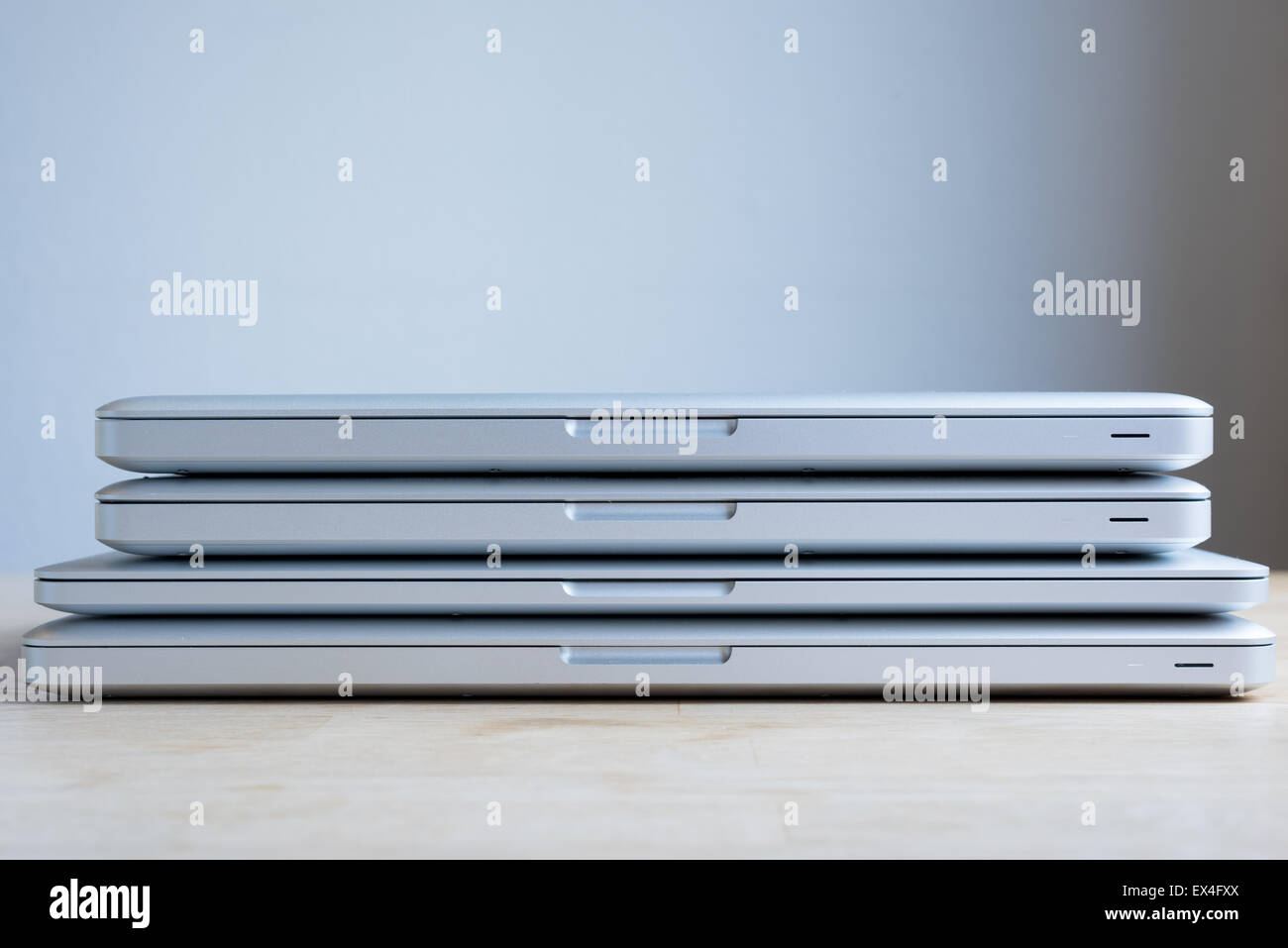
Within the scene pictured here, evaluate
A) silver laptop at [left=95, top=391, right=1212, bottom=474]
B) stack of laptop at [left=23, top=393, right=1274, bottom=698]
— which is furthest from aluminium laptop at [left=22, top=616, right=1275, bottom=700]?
silver laptop at [left=95, top=391, right=1212, bottom=474]

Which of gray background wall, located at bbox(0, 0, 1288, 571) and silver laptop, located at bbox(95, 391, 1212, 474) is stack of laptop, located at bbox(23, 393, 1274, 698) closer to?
silver laptop, located at bbox(95, 391, 1212, 474)

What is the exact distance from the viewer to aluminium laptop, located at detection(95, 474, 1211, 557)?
Result: 2.22ft

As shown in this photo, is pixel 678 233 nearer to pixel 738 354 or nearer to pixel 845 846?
pixel 738 354

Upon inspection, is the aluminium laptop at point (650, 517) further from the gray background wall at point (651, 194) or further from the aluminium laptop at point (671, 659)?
the gray background wall at point (651, 194)

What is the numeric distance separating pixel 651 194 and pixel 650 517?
124cm

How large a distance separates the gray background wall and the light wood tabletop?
4.01ft

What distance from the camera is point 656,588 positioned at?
0.68 metres

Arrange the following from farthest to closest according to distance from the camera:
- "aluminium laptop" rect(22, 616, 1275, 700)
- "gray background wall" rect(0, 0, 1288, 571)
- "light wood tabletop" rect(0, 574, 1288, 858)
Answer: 1. "gray background wall" rect(0, 0, 1288, 571)
2. "aluminium laptop" rect(22, 616, 1275, 700)
3. "light wood tabletop" rect(0, 574, 1288, 858)

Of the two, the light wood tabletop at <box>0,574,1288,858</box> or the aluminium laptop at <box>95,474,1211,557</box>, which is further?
the aluminium laptop at <box>95,474,1211,557</box>

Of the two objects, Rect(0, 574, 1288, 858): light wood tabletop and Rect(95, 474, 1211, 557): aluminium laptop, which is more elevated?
Rect(95, 474, 1211, 557): aluminium laptop

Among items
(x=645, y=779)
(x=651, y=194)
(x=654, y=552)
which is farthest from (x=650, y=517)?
(x=651, y=194)

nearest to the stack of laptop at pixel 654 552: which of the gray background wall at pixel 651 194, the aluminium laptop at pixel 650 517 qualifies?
the aluminium laptop at pixel 650 517

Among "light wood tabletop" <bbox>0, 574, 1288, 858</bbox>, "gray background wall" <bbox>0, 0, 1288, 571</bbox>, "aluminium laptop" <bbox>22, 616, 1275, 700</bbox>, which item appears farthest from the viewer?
"gray background wall" <bbox>0, 0, 1288, 571</bbox>
